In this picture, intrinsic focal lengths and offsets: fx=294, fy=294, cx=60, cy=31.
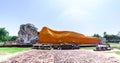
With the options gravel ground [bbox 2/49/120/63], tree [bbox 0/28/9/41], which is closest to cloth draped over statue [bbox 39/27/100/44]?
gravel ground [bbox 2/49/120/63]

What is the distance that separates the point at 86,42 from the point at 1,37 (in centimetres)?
5644

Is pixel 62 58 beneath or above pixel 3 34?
beneath

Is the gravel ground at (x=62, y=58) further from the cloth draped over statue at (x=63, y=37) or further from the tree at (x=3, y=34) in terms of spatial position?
the tree at (x=3, y=34)

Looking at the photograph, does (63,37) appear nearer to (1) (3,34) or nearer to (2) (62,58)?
(2) (62,58)

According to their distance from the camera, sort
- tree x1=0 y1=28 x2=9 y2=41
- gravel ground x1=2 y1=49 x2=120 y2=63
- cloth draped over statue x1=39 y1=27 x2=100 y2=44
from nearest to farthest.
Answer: gravel ground x1=2 y1=49 x2=120 y2=63 < cloth draped over statue x1=39 y1=27 x2=100 y2=44 < tree x1=0 y1=28 x2=9 y2=41

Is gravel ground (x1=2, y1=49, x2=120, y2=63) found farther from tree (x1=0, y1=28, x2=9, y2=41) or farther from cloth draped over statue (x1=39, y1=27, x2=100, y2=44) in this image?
tree (x1=0, y1=28, x2=9, y2=41)

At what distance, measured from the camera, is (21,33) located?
6738cm

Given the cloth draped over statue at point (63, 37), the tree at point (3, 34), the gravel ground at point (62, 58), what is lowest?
the gravel ground at point (62, 58)

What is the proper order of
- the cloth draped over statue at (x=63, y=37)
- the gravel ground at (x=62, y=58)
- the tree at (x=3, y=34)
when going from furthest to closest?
the tree at (x=3, y=34), the cloth draped over statue at (x=63, y=37), the gravel ground at (x=62, y=58)

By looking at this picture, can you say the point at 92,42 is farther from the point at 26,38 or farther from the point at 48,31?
the point at 26,38

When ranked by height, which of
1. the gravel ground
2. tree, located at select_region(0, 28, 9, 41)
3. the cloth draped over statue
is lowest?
the gravel ground

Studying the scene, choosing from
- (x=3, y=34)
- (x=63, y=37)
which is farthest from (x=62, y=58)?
(x=3, y=34)

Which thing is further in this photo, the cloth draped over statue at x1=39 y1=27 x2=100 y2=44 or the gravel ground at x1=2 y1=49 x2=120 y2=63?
the cloth draped over statue at x1=39 y1=27 x2=100 y2=44

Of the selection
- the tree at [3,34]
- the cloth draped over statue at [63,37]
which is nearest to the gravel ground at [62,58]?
the cloth draped over statue at [63,37]
